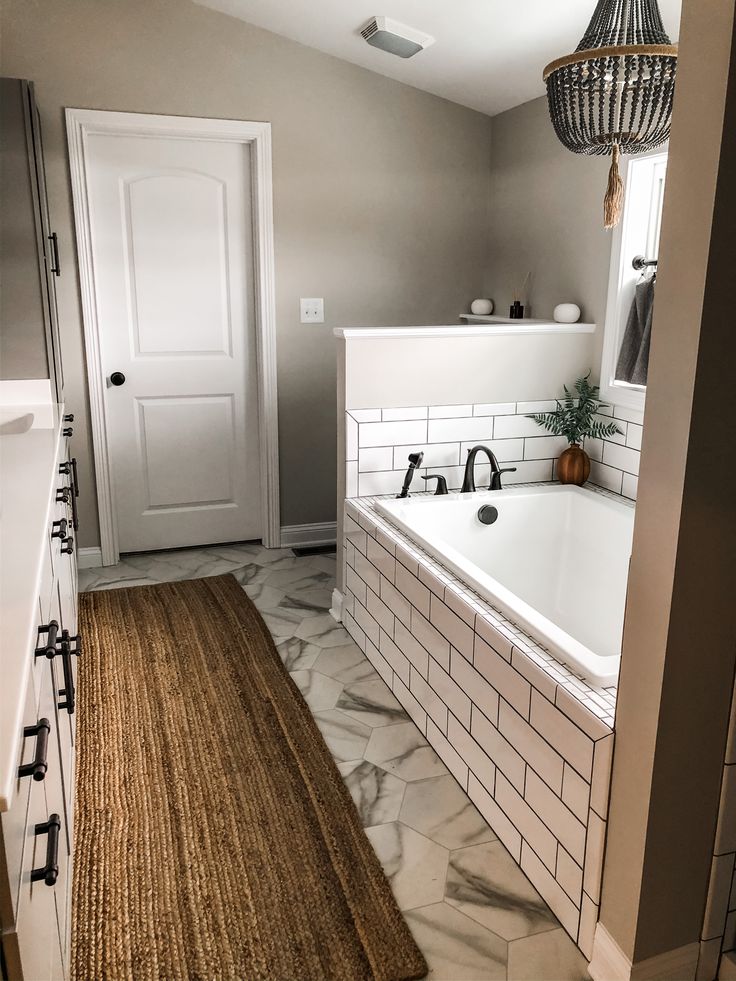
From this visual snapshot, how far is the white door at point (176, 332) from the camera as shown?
3734 mm

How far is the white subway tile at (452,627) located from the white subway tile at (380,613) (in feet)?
1.24

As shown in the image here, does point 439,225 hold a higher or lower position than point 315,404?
higher

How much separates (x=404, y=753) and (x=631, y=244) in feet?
6.59

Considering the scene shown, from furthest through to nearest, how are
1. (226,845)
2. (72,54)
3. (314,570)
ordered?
(314,570), (72,54), (226,845)

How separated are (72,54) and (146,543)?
7.23 feet

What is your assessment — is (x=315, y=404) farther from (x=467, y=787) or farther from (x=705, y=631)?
(x=705, y=631)

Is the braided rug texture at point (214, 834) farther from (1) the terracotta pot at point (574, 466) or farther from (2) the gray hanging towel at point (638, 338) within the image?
(2) the gray hanging towel at point (638, 338)

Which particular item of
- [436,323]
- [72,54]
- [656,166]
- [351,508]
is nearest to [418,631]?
[351,508]

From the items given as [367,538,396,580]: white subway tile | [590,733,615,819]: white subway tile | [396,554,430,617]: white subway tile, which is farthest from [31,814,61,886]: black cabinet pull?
[367,538,396,580]: white subway tile

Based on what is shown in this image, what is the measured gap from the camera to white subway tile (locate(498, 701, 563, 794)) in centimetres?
175

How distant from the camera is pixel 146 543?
414cm

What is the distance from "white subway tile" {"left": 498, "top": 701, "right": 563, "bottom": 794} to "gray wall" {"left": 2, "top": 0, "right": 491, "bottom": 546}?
243 cm

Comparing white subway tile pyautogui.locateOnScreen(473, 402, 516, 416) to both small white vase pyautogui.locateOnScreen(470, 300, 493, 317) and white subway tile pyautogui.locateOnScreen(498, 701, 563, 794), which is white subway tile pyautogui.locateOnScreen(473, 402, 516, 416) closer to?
small white vase pyautogui.locateOnScreen(470, 300, 493, 317)

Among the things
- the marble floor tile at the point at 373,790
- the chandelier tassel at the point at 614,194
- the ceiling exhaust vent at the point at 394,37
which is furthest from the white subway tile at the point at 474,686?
the ceiling exhaust vent at the point at 394,37
